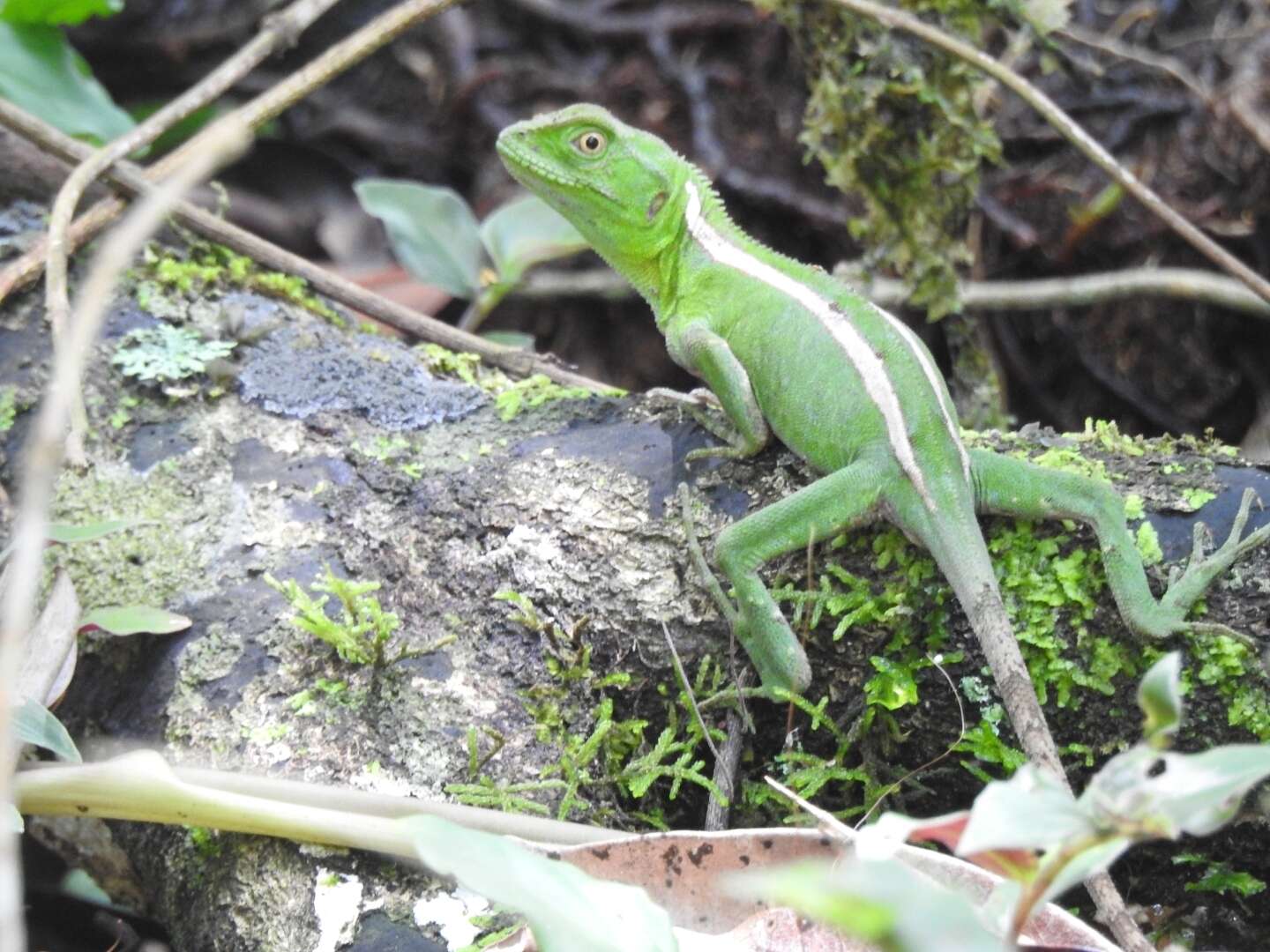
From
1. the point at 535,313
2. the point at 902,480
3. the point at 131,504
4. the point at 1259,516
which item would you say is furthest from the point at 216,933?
the point at 535,313

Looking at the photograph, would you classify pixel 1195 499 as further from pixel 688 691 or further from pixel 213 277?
pixel 213 277

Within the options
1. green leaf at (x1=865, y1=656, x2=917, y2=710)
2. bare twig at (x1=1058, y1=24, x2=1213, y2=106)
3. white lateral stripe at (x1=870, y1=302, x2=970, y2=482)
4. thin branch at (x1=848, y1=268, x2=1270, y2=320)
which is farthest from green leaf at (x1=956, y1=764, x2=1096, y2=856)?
bare twig at (x1=1058, y1=24, x2=1213, y2=106)

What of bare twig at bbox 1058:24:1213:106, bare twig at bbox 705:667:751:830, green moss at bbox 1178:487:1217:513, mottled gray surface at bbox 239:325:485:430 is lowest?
bare twig at bbox 705:667:751:830

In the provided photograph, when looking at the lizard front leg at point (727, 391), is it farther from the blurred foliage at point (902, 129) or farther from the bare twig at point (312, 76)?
the bare twig at point (312, 76)

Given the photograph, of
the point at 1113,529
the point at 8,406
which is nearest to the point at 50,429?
the point at 1113,529

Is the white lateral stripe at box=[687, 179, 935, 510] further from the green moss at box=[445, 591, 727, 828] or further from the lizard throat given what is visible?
the green moss at box=[445, 591, 727, 828]
